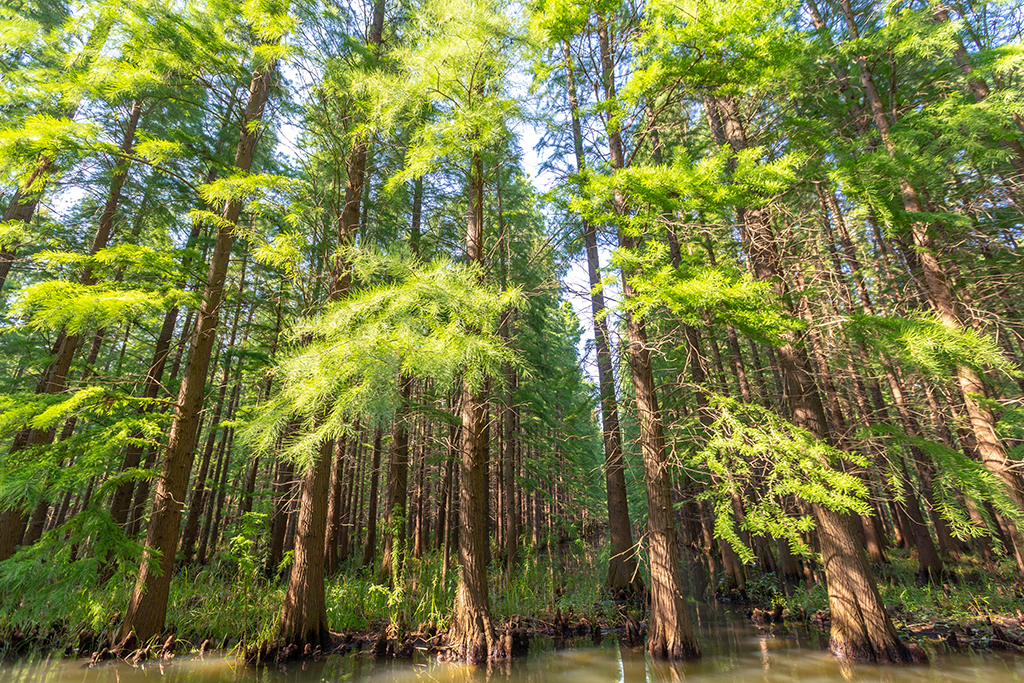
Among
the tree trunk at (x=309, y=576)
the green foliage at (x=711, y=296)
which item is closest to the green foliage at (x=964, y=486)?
the green foliage at (x=711, y=296)

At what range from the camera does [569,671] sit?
591 cm

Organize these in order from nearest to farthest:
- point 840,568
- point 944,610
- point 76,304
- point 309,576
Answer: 1. point 76,304
2. point 840,568
3. point 309,576
4. point 944,610

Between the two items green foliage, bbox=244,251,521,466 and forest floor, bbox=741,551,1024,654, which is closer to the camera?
green foliage, bbox=244,251,521,466

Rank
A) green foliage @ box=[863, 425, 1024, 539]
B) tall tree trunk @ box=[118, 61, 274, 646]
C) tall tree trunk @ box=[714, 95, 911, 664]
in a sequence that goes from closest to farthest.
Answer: green foliage @ box=[863, 425, 1024, 539], tall tree trunk @ box=[714, 95, 911, 664], tall tree trunk @ box=[118, 61, 274, 646]

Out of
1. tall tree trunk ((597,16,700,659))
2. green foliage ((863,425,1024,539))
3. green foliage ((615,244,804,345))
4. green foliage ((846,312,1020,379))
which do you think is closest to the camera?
green foliage ((846,312,1020,379))

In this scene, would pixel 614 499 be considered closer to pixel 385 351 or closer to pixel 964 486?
pixel 964 486

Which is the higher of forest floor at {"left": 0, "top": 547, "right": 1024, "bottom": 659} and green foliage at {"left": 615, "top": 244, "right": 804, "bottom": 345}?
green foliage at {"left": 615, "top": 244, "right": 804, "bottom": 345}

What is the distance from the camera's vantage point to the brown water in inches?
212

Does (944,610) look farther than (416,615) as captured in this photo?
Yes

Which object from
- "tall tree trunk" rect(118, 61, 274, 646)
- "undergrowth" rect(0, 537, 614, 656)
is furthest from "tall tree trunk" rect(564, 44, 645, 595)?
"tall tree trunk" rect(118, 61, 274, 646)

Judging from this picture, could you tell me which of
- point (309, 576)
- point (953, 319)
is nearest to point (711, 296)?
point (953, 319)

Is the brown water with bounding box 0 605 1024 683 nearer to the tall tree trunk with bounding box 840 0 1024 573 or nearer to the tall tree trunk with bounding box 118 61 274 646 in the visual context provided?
the tall tree trunk with bounding box 118 61 274 646

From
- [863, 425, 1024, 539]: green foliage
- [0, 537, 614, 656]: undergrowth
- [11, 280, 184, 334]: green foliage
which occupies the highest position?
[11, 280, 184, 334]: green foliage

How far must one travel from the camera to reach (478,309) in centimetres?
538
